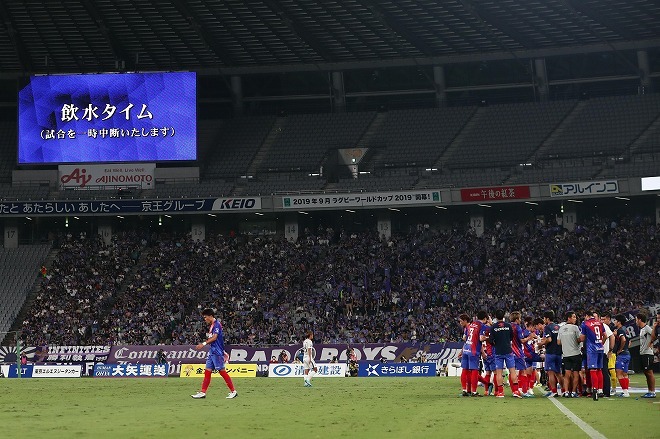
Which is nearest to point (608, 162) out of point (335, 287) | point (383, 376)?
point (335, 287)

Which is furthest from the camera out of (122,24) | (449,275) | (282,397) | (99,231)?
(99,231)

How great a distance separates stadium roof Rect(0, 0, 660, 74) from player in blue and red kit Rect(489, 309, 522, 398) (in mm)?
34477

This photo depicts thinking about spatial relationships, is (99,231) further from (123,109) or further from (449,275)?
(449,275)

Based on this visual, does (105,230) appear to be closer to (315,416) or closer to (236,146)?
(236,146)

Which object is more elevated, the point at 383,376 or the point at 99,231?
the point at 99,231

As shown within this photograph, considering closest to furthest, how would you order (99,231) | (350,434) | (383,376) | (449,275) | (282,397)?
(350,434) < (282,397) < (383,376) < (449,275) < (99,231)

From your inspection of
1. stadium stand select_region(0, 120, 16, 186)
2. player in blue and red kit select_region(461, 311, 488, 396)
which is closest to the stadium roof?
stadium stand select_region(0, 120, 16, 186)

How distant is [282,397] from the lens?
26906 mm

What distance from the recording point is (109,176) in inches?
2628

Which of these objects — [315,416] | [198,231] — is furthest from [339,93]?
[315,416]

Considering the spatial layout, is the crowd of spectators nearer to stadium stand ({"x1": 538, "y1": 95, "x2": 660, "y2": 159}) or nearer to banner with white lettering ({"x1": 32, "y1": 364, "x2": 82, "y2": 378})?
stadium stand ({"x1": 538, "y1": 95, "x2": 660, "y2": 159})

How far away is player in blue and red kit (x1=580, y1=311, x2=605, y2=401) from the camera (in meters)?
24.6

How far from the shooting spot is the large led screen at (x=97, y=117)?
213ft

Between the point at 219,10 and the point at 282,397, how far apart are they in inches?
1483
